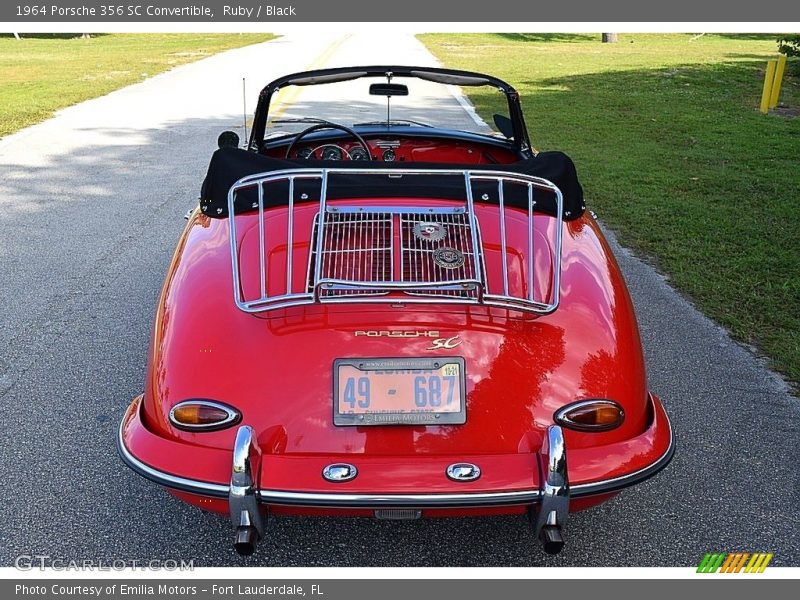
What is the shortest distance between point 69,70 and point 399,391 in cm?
2181

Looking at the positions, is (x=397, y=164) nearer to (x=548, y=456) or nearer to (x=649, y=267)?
(x=548, y=456)

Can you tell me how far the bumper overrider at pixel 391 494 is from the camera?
2266mm

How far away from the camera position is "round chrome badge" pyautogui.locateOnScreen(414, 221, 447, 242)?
2.90 m

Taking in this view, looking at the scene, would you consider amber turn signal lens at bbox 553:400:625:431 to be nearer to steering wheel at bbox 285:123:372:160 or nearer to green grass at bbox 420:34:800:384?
green grass at bbox 420:34:800:384

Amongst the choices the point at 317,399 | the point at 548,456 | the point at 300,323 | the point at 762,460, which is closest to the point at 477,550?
the point at 548,456

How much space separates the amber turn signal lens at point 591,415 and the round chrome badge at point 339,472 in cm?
65

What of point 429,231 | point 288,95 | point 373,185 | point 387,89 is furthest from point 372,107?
point 429,231

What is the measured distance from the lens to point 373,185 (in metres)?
3.18

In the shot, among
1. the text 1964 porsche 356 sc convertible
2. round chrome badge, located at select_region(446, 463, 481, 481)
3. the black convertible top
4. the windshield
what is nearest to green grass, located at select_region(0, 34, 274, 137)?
the windshield

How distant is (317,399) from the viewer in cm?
242

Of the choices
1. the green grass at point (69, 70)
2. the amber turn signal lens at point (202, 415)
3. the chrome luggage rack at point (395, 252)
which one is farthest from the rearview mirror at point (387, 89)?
Result: the green grass at point (69, 70)

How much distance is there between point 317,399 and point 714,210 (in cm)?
569

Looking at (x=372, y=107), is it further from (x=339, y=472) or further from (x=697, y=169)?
(x=339, y=472)

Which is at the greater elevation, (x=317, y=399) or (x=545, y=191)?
(x=545, y=191)
